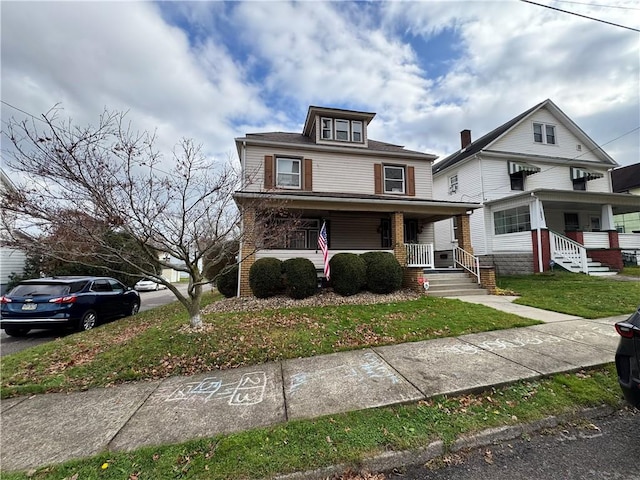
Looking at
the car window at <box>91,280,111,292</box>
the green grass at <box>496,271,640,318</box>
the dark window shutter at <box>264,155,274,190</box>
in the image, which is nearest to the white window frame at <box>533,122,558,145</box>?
the green grass at <box>496,271,640,318</box>

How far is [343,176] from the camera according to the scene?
43.5ft

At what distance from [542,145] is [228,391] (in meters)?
21.8

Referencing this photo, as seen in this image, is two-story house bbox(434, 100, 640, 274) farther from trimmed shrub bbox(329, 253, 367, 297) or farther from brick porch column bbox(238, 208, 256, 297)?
brick porch column bbox(238, 208, 256, 297)

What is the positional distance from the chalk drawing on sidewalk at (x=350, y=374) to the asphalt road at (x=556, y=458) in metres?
1.34

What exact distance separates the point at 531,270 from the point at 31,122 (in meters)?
17.3

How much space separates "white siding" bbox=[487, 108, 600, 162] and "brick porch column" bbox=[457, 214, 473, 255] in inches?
277

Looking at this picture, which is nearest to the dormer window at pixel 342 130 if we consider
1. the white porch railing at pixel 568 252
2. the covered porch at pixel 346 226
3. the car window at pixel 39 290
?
the covered porch at pixel 346 226

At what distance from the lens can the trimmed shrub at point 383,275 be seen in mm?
9484

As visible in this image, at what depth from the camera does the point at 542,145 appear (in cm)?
1738

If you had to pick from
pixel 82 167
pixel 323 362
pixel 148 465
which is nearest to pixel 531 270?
pixel 323 362

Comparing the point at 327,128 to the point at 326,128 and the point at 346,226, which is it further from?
the point at 346,226

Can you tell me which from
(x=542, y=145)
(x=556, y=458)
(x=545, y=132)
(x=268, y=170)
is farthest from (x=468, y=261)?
(x=545, y=132)

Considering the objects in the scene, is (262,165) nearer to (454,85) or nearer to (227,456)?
(454,85)

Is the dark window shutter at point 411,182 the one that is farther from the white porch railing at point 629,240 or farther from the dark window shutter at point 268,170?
the white porch railing at point 629,240
